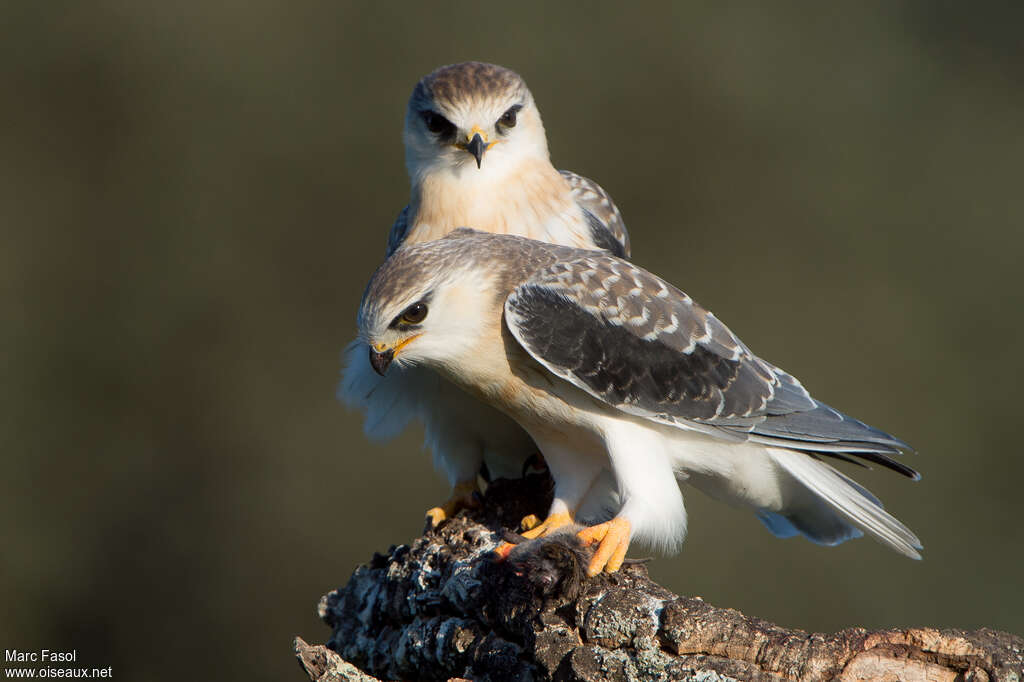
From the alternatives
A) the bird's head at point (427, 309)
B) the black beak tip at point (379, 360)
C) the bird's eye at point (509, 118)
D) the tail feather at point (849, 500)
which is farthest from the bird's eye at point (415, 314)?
the bird's eye at point (509, 118)

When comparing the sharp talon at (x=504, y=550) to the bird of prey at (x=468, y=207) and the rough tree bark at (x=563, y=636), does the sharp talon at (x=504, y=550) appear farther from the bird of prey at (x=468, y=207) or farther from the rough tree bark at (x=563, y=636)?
the bird of prey at (x=468, y=207)

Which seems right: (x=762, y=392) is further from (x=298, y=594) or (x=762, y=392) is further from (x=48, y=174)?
(x=48, y=174)

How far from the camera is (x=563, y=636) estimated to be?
9.32 ft

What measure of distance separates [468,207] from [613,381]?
1.31 metres

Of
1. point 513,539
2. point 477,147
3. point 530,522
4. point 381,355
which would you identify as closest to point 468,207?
point 477,147

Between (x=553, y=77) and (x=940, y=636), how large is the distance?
796 centimetres

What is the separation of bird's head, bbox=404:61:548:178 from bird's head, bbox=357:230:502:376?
93cm

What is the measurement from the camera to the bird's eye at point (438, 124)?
436cm

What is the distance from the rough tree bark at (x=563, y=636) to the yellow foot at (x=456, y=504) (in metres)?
0.16

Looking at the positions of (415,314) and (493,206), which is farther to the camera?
(493,206)

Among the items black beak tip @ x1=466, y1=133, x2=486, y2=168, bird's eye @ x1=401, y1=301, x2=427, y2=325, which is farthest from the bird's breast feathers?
bird's eye @ x1=401, y1=301, x2=427, y2=325

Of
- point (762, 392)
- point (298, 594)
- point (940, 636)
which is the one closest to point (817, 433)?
point (762, 392)

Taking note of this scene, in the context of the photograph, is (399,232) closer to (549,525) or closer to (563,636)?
(549,525)

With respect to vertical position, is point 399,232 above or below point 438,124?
below
